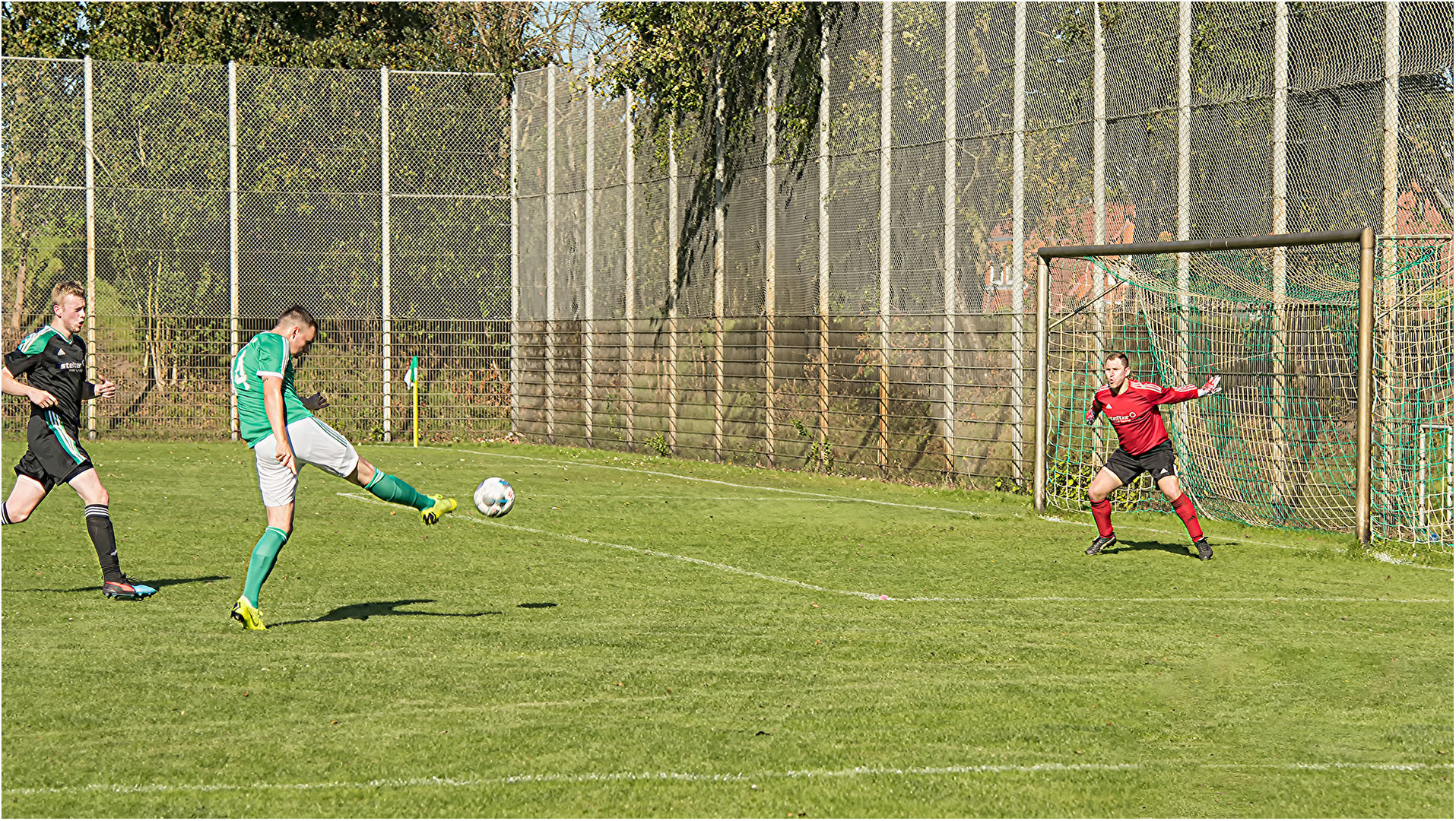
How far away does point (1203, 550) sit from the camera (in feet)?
38.9

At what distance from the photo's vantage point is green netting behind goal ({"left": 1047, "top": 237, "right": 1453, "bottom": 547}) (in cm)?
1272

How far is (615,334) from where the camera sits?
25.1 meters

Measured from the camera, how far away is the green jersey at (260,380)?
835 cm

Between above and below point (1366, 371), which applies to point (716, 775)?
below

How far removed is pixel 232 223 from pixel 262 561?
19434 mm

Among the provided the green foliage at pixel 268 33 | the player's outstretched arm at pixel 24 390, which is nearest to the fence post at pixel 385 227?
the green foliage at pixel 268 33

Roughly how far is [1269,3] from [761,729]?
11.4 m

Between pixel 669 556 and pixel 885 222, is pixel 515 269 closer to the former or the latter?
pixel 885 222

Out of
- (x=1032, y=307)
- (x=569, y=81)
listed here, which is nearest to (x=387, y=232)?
(x=569, y=81)

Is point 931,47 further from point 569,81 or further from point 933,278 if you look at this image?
point 569,81

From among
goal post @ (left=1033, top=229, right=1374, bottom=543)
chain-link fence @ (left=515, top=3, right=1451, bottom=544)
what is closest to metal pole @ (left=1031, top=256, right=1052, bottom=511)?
goal post @ (left=1033, top=229, right=1374, bottom=543)

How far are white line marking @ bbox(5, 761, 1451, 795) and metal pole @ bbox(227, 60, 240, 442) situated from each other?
71.4 ft

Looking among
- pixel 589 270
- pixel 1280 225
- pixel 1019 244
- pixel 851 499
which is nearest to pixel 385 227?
pixel 589 270

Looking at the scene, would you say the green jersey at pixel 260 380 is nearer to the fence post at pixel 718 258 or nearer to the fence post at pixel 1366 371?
the fence post at pixel 1366 371
